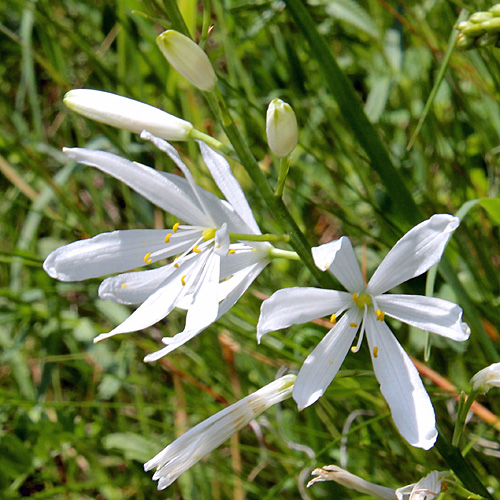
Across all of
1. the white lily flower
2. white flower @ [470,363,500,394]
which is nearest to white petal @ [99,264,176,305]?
the white lily flower

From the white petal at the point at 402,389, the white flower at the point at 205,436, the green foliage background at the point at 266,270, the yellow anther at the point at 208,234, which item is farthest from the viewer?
the green foliage background at the point at 266,270

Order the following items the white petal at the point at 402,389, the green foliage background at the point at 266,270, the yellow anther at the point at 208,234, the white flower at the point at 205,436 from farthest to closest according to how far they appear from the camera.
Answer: the green foliage background at the point at 266,270
the yellow anther at the point at 208,234
the white flower at the point at 205,436
the white petal at the point at 402,389

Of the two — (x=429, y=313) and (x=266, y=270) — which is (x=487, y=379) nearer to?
(x=429, y=313)

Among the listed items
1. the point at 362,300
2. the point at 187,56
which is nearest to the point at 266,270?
the point at 362,300

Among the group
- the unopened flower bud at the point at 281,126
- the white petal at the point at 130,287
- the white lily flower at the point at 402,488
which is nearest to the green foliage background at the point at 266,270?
the white lily flower at the point at 402,488

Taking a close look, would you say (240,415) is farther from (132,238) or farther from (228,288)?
(132,238)

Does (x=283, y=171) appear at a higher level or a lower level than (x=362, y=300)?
higher

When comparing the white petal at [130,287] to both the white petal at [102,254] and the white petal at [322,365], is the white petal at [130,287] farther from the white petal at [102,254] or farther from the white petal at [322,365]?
the white petal at [322,365]

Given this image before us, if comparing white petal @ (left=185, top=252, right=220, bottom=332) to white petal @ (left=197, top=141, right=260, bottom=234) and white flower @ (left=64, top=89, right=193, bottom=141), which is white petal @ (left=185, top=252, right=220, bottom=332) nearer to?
white petal @ (left=197, top=141, right=260, bottom=234)
